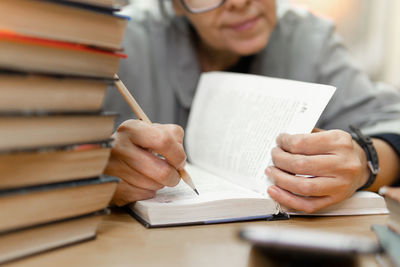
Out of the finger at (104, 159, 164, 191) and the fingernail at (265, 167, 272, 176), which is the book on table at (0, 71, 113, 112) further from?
the fingernail at (265, 167, 272, 176)

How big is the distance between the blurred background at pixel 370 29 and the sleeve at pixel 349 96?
0.91 metres

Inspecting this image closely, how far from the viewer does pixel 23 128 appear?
40 centimetres

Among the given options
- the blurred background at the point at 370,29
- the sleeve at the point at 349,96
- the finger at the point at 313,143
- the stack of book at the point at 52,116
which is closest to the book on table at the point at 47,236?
the stack of book at the point at 52,116

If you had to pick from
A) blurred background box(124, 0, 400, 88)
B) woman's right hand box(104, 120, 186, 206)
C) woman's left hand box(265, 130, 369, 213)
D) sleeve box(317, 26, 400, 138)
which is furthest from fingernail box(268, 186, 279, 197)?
blurred background box(124, 0, 400, 88)

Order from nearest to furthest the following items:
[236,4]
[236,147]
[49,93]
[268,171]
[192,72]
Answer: [49,93]
[268,171]
[236,147]
[236,4]
[192,72]

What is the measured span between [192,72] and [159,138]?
64cm

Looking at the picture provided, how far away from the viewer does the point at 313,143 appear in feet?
2.11

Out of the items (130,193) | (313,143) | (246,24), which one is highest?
(246,24)

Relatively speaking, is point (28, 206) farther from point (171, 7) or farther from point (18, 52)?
point (171, 7)

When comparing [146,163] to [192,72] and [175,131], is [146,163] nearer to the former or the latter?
[175,131]

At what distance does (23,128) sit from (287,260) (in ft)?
0.94

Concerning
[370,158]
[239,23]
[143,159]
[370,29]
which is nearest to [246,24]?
[239,23]

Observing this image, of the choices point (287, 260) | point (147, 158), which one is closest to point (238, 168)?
point (147, 158)

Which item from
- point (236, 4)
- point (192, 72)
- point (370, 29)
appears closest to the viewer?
point (236, 4)
